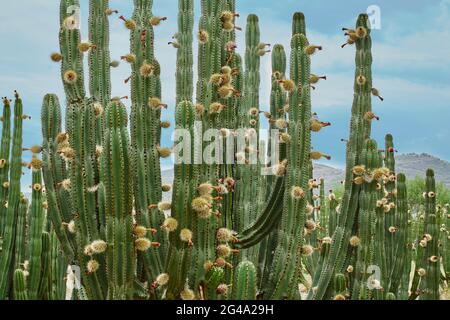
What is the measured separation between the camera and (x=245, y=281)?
4242mm

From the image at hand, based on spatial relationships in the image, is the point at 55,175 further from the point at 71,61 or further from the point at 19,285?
the point at 19,285

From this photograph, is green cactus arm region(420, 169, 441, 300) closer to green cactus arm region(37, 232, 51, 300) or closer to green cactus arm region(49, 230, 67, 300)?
green cactus arm region(49, 230, 67, 300)

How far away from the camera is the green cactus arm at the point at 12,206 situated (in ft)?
20.1

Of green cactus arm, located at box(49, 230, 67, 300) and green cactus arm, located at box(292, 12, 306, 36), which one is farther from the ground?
green cactus arm, located at box(292, 12, 306, 36)

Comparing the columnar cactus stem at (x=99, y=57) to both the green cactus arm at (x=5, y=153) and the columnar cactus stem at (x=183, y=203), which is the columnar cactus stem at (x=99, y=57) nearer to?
the columnar cactus stem at (x=183, y=203)

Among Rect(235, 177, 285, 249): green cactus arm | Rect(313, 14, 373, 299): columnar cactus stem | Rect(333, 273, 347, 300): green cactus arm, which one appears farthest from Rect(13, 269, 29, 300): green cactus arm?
Rect(333, 273, 347, 300): green cactus arm

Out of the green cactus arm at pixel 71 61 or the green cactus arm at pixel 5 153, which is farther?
the green cactus arm at pixel 5 153

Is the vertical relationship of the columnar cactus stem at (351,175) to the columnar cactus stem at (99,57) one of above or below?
below

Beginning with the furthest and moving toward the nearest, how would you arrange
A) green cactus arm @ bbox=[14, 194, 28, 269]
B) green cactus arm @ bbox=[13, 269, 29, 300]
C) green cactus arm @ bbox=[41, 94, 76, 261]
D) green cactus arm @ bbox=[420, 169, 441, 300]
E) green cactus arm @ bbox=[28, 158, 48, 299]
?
green cactus arm @ bbox=[420, 169, 441, 300], green cactus arm @ bbox=[14, 194, 28, 269], green cactus arm @ bbox=[28, 158, 48, 299], green cactus arm @ bbox=[13, 269, 29, 300], green cactus arm @ bbox=[41, 94, 76, 261]

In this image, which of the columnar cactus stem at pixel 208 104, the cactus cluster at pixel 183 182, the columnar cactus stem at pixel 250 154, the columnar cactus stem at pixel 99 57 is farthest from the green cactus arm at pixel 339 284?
the columnar cactus stem at pixel 99 57

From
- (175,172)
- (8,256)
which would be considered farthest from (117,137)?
(8,256)

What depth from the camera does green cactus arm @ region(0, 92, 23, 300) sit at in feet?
20.1

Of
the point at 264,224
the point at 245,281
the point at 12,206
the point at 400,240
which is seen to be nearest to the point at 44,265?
the point at 12,206
